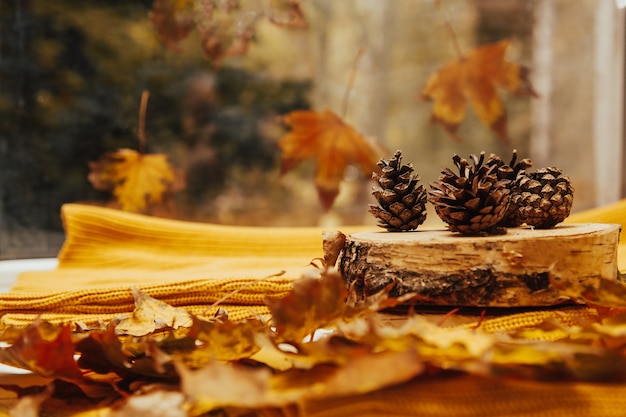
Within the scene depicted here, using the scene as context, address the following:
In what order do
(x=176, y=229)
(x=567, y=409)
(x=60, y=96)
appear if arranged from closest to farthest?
(x=567, y=409)
(x=176, y=229)
(x=60, y=96)

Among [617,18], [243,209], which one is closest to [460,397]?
[243,209]

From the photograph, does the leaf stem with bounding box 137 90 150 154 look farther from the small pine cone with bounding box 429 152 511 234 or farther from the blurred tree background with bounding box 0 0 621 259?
the small pine cone with bounding box 429 152 511 234

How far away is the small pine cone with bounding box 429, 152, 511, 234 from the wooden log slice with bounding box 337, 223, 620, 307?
0.06 feet

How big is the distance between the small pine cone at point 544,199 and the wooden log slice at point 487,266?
0.15ft

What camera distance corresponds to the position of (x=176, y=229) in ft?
3.42

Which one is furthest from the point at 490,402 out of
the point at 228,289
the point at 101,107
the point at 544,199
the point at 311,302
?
the point at 101,107

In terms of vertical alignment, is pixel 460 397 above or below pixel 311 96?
below

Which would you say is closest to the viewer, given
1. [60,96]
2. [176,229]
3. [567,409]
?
[567,409]

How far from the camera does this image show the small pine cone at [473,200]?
486mm

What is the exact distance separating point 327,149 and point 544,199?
0.79m

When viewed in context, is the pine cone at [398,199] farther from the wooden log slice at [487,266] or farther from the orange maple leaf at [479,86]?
the orange maple leaf at [479,86]

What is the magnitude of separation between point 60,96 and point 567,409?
1175 mm

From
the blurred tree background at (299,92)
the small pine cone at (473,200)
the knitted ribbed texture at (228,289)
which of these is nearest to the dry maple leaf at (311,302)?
the knitted ribbed texture at (228,289)

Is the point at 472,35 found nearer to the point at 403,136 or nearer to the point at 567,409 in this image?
the point at 403,136
